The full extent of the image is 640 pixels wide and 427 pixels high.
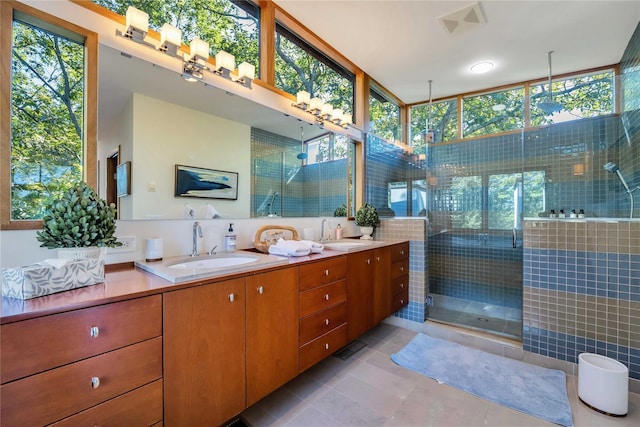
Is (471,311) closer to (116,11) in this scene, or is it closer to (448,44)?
(448,44)

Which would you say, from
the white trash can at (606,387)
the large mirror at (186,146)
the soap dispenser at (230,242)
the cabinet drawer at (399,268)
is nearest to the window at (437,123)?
the cabinet drawer at (399,268)

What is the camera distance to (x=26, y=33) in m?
1.15

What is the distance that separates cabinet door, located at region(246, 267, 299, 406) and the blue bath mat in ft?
3.46

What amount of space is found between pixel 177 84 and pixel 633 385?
11.6 ft

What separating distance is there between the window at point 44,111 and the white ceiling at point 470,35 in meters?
1.58

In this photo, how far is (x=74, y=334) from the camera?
0.84 m

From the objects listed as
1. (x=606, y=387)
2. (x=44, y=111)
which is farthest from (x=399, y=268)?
(x=44, y=111)

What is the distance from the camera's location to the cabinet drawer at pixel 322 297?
1647mm

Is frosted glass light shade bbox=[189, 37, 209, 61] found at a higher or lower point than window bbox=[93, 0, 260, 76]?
lower

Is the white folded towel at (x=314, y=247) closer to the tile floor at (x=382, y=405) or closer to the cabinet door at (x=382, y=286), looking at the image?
the cabinet door at (x=382, y=286)

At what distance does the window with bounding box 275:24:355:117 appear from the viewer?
235cm

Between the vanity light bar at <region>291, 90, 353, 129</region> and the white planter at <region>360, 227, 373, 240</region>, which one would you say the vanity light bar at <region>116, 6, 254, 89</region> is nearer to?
the vanity light bar at <region>291, 90, 353, 129</region>

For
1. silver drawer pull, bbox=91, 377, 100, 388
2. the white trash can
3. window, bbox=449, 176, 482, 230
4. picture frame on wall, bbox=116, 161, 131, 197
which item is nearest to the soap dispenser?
picture frame on wall, bbox=116, 161, 131, 197

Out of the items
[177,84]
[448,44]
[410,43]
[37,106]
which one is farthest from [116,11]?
[448,44]
